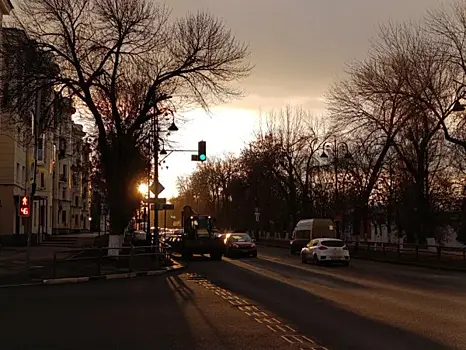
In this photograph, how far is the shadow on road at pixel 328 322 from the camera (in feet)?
32.0

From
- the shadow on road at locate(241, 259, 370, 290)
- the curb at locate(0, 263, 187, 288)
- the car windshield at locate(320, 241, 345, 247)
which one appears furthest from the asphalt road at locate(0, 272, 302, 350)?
the car windshield at locate(320, 241, 345, 247)

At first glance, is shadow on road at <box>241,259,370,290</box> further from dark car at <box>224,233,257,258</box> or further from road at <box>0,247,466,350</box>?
dark car at <box>224,233,257,258</box>

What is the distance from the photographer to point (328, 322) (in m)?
12.1

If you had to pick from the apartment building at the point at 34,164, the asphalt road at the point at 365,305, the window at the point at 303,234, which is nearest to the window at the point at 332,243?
the asphalt road at the point at 365,305

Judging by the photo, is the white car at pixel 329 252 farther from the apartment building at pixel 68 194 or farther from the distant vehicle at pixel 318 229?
the apartment building at pixel 68 194

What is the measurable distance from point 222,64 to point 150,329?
2074cm

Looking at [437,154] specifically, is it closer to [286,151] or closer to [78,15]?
[286,151]

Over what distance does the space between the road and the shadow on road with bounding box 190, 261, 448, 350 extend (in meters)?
0.02

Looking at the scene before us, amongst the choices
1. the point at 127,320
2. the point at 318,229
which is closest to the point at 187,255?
the point at 318,229

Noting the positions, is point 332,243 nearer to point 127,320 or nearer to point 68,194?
point 127,320

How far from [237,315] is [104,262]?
A: 13446 mm

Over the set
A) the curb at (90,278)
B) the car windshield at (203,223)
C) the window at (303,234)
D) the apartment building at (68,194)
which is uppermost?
the apartment building at (68,194)

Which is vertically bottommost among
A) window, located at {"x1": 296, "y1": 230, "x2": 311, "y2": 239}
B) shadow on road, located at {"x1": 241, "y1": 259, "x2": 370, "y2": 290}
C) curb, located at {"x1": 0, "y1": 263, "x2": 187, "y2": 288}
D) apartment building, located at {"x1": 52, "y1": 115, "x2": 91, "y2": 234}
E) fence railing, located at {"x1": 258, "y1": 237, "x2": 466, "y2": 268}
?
shadow on road, located at {"x1": 241, "y1": 259, "x2": 370, "y2": 290}

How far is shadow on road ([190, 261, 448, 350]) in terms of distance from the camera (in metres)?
9.77
